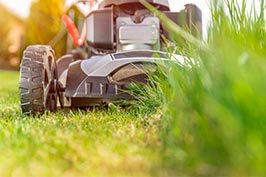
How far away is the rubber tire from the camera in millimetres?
1742

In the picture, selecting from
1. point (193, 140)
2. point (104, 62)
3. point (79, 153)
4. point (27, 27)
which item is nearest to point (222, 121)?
point (193, 140)

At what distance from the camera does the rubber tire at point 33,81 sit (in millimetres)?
1742

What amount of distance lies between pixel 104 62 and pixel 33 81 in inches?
13.7

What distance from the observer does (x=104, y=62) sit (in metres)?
1.98

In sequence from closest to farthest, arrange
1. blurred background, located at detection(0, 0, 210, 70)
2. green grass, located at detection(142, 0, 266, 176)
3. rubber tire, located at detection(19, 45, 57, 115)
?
green grass, located at detection(142, 0, 266, 176) → rubber tire, located at detection(19, 45, 57, 115) → blurred background, located at detection(0, 0, 210, 70)

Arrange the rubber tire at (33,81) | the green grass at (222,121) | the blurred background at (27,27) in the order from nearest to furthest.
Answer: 1. the green grass at (222,121)
2. the rubber tire at (33,81)
3. the blurred background at (27,27)

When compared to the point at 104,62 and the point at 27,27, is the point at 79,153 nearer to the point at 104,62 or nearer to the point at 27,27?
the point at 104,62

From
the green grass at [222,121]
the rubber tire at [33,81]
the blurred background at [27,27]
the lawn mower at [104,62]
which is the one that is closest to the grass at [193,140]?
the green grass at [222,121]

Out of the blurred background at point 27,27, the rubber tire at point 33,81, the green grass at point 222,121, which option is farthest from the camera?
the blurred background at point 27,27

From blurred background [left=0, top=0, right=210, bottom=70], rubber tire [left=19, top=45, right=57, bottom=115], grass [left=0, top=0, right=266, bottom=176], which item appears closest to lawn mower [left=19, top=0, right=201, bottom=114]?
rubber tire [left=19, top=45, right=57, bottom=115]

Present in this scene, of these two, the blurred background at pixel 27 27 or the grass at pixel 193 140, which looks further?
the blurred background at pixel 27 27

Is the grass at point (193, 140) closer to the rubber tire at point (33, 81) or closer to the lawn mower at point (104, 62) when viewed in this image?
the lawn mower at point (104, 62)

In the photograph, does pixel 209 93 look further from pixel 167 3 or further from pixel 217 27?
pixel 167 3

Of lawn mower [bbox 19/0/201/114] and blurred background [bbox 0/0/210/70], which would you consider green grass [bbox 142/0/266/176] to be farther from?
blurred background [bbox 0/0/210/70]
